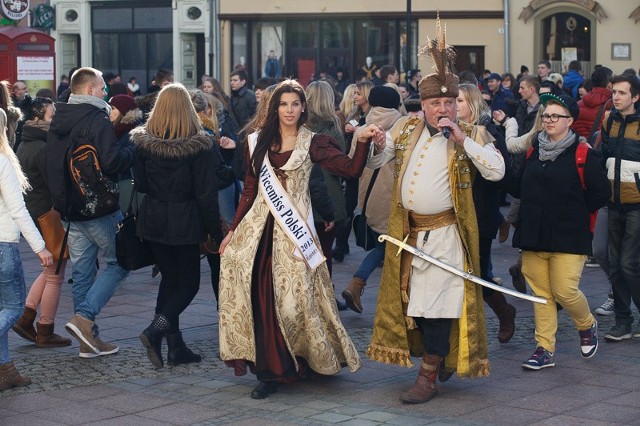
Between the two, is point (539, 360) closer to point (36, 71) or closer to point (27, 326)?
point (27, 326)

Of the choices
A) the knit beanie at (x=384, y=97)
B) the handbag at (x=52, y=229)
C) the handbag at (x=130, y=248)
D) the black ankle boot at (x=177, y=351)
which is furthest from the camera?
the knit beanie at (x=384, y=97)

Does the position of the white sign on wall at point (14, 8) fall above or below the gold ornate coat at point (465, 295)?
above

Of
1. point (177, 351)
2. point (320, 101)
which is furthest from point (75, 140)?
point (320, 101)

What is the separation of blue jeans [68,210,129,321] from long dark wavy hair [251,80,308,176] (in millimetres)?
1627

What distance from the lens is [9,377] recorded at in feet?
25.2

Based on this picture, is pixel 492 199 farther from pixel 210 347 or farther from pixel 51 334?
pixel 51 334

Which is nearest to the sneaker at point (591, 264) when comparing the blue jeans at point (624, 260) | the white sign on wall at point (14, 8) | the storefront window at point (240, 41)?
the blue jeans at point (624, 260)

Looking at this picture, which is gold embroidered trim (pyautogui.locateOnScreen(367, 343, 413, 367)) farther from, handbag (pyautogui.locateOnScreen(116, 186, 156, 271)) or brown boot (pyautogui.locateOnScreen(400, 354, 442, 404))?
handbag (pyautogui.locateOnScreen(116, 186, 156, 271))

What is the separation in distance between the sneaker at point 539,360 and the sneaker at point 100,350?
9.11ft

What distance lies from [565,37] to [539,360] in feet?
76.3

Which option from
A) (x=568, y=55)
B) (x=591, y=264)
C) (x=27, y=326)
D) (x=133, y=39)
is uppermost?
(x=133, y=39)

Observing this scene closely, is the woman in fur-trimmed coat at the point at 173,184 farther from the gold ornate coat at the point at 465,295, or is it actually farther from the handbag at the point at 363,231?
the handbag at the point at 363,231

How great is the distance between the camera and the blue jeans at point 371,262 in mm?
10016

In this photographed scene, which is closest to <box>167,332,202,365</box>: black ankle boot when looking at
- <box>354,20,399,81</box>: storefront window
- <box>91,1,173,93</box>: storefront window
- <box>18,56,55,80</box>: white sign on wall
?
<box>18,56,55,80</box>: white sign on wall
